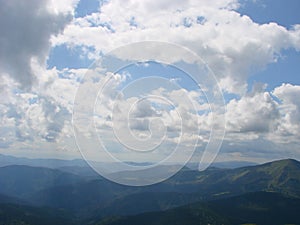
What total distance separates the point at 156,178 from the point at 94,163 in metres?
6.12

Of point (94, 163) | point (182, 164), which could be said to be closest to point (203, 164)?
point (182, 164)

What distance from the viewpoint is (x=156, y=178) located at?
2700cm

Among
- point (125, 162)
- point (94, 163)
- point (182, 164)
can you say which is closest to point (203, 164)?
point (182, 164)

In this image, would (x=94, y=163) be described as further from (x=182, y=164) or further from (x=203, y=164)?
(x=203, y=164)

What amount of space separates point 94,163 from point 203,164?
8.51 m

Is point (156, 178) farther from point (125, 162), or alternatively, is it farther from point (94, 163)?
point (94, 163)

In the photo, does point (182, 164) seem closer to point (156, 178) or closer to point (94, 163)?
point (156, 178)

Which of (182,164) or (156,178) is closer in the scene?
(182,164)

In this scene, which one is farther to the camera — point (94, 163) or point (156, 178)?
point (156, 178)

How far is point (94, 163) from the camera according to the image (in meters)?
23.6

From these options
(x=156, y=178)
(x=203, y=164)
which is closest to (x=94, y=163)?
(x=156, y=178)

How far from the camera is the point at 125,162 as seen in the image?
2595 cm

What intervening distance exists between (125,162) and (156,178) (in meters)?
3.19

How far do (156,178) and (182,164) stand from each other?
10.9 feet
